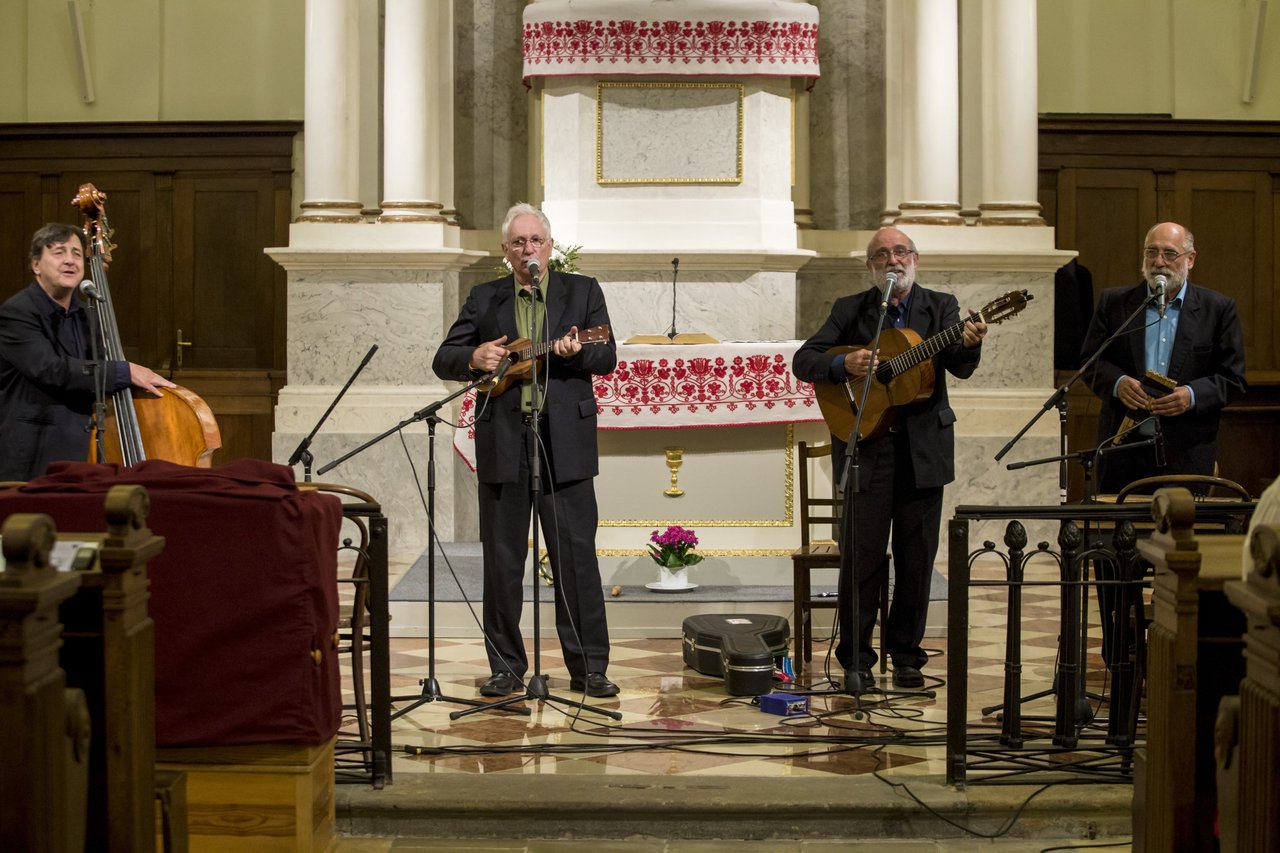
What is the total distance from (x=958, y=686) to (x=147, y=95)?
840 centimetres

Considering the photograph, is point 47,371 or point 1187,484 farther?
point 1187,484

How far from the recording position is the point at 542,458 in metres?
5.71

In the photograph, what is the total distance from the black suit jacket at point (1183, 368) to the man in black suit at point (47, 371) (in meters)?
3.51

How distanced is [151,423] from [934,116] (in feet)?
18.4

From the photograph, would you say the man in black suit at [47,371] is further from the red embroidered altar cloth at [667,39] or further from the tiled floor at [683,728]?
the red embroidered altar cloth at [667,39]

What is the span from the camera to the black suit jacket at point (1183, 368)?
5.95 meters

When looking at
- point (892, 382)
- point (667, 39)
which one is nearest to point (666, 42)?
point (667, 39)

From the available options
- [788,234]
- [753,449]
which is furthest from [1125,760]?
[788,234]

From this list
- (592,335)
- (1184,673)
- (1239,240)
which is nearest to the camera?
(1184,673)

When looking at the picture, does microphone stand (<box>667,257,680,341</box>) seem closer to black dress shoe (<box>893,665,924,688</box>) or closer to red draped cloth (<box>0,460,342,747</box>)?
black dress shoe (<box>893,665,924,688</box>)

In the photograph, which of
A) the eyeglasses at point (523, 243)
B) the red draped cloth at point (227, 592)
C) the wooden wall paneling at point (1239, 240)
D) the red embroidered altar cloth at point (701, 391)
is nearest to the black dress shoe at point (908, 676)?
the red embroidered altar cloth at point (701, 391)

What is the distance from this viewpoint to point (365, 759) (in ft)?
15.3

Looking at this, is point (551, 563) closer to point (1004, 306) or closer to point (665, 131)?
point (1004, 306)

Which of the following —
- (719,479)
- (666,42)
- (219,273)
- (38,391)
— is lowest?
(719,479)
